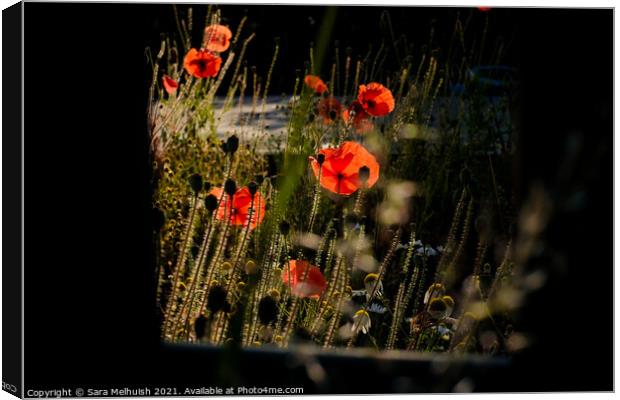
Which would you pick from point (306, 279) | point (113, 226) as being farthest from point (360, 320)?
point (113, 226)

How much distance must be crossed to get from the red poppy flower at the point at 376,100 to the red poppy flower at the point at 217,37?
1.81 feet

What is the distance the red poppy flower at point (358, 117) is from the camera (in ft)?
10.6

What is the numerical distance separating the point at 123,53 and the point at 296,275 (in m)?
0.71

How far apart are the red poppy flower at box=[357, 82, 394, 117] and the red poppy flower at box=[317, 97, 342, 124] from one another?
429 millimetres

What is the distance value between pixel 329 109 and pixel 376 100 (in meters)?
0.49

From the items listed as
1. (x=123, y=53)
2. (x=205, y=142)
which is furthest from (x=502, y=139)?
(x=123, y=53)

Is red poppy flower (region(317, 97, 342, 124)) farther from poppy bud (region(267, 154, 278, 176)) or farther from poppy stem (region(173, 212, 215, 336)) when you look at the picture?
poppy stem (region(173, 212, 215, 336))

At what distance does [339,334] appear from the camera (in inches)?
114

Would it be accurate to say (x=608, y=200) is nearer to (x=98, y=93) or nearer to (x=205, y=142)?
(x=98, y=93)

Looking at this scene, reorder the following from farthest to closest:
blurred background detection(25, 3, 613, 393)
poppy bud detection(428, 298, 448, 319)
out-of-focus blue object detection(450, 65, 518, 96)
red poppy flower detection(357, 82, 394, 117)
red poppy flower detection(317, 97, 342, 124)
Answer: out-of-focus blue object detection(450, 65, 518, 96) < red poppy flower detection(317, 97, 342, 124) < red poppy flower detection(357, 82, 394, 117) < poppy bud detection(428, 298, 448, 319) < blurred background detection(25, 3, 613, 393)

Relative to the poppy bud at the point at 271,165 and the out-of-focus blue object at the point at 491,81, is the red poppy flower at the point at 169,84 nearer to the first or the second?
the poppy bud at the point at 271,165

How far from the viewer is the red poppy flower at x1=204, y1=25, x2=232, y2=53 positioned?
3383mm

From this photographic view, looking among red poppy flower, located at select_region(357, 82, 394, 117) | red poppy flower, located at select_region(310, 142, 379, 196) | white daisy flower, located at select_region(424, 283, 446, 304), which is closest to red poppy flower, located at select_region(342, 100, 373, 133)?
red poppy flower, located at select_region(357, 82, 394, 117)

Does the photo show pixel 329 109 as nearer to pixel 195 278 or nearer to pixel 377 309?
pixel 377 309
